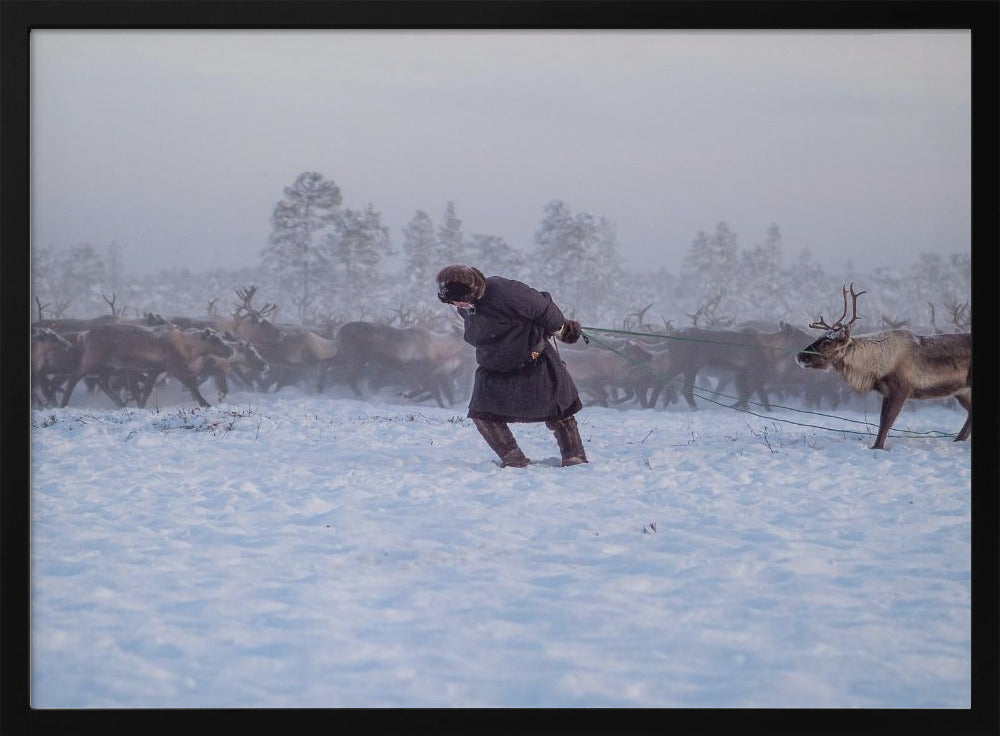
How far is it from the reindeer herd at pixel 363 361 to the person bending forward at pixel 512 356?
11.3 feet

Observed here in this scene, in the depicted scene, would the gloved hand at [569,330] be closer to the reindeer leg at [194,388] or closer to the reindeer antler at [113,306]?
the reindeer antler at [113,306]

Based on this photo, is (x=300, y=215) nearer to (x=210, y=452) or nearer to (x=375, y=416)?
(x=375, y=416)

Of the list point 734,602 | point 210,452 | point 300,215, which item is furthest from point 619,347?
point 734,602

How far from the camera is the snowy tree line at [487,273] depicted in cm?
706

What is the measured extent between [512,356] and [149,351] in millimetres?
6278

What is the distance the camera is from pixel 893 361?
612 cm

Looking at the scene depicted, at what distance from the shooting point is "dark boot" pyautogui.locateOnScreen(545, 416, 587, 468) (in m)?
5.50

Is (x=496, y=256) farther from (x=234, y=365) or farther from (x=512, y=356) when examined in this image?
(x=234, y=365)

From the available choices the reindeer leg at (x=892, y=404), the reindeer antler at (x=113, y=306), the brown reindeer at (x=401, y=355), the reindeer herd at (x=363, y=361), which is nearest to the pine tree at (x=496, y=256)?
the reindeer herd at (x=363, y=361)

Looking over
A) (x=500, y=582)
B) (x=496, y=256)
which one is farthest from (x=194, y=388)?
(x=500, y=582)

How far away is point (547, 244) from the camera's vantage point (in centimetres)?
826

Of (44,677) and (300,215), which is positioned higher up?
(300,215)

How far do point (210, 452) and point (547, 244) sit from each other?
370 cm

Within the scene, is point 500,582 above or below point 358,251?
below
